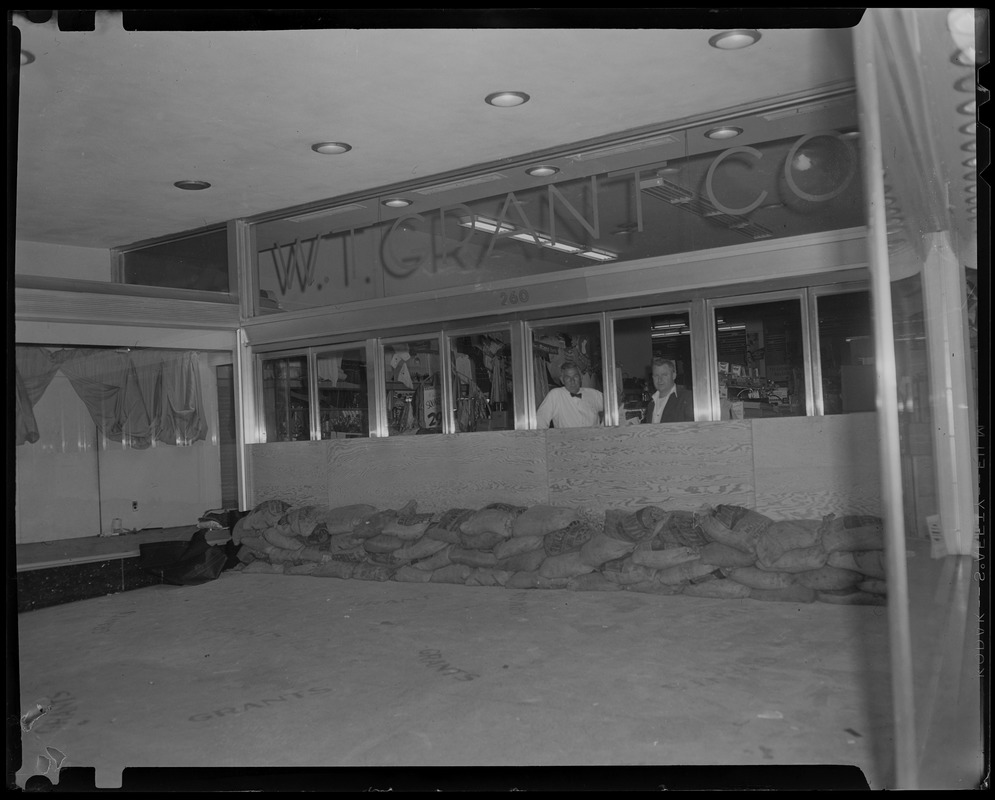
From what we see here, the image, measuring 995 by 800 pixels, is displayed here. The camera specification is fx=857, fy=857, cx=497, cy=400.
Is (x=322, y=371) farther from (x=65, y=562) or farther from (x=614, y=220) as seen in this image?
(x=614, y=220)

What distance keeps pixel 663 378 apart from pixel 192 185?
405cm

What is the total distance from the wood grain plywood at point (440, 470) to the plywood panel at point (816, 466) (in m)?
1.70

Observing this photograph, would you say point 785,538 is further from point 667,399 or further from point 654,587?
point 667,399

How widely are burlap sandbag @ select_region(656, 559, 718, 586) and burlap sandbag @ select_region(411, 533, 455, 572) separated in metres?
1.71

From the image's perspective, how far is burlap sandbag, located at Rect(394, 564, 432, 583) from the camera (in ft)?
21.1

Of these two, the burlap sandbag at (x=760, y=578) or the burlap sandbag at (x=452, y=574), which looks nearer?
the burlap sandbag at (x=760, y=578)

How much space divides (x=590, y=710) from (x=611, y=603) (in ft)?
6.37

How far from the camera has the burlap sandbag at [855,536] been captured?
4855 millimetres

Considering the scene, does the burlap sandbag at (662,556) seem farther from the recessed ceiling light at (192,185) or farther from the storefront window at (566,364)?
the recessed ceiling light at (192,185)

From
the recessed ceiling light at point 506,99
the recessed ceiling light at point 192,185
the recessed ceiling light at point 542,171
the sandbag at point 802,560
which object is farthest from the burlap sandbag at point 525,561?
the recessed ceiling light at point 192,185

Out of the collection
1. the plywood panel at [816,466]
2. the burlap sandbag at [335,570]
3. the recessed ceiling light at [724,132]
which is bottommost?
the burlap sandbag at [335,570]

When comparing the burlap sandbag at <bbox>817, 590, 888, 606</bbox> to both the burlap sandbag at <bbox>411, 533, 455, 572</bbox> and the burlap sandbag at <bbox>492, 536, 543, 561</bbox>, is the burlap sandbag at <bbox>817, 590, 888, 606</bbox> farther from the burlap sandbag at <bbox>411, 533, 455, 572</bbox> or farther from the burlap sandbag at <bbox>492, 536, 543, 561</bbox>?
the burlap sandbag at <bbox>411, 533, 455, 572</bbox>

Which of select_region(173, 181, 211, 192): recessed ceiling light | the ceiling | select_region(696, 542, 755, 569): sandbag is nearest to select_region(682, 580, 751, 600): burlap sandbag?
select_region(696, 542, 755, 569): sandbag

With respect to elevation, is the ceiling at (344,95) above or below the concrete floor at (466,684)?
above
